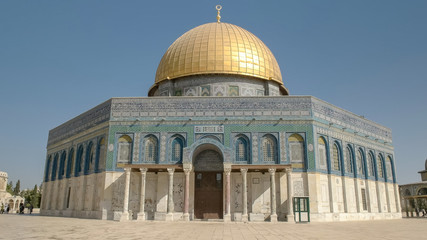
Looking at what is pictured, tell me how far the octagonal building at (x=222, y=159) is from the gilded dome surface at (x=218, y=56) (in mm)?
169

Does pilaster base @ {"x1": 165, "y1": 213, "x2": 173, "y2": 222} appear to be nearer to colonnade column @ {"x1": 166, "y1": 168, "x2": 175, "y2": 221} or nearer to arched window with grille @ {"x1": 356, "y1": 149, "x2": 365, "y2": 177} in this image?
colonnade column @ {"x1": 166, "y1": 168, "x2": 175, "y2": 221}

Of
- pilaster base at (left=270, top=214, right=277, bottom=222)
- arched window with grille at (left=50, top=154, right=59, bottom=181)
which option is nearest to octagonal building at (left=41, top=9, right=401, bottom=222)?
pilaster base at (left=270, top=214, right=277, bottom=222)

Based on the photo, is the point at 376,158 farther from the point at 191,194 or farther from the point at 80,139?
the point at 80,139

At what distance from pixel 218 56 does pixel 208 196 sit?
9.94 metres

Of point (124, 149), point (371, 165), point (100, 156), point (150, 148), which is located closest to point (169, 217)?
point (150, 148)

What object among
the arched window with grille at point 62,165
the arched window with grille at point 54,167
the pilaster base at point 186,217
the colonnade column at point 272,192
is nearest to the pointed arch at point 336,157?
the colonnade column at point 272,192

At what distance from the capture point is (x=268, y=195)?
65.3ft

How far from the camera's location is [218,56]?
2464cm

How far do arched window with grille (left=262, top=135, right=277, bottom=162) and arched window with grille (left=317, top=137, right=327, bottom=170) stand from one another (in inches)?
109

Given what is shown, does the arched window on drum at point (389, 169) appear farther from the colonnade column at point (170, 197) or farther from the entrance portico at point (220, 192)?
the colonnade column at point (170, 197)

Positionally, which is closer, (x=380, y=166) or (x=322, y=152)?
(x=322, y=152)

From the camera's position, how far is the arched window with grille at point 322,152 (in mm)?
20875

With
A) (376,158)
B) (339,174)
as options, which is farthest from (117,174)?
(376,158)

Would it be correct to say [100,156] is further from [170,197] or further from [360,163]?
[360,163]
